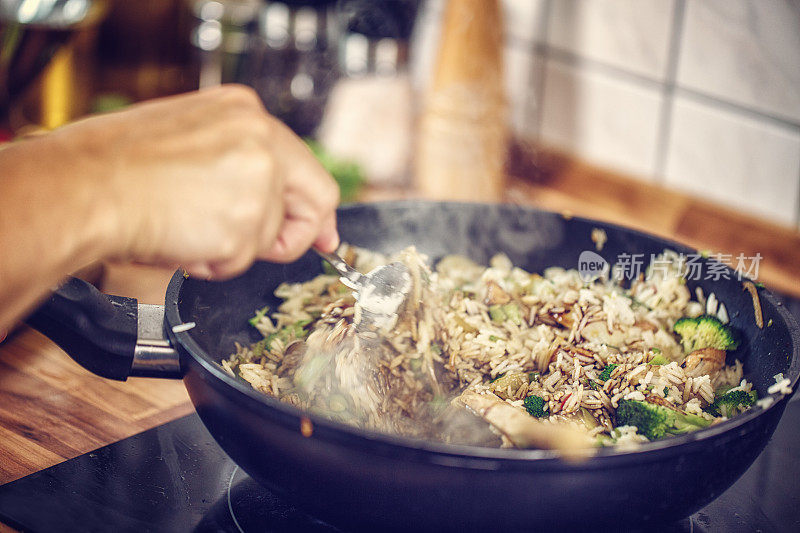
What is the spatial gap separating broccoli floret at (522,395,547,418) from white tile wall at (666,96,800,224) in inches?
42.2

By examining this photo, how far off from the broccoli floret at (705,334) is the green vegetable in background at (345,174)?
42.1 inches

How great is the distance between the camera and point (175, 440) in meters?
1.10

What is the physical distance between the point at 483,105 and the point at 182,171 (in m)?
1.47

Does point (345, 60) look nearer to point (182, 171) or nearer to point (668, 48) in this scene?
point (668, 48)

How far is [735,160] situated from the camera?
183 centimetres

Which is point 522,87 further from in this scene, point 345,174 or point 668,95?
point 345,174

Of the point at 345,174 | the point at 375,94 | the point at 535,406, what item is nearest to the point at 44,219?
the point at 535,406

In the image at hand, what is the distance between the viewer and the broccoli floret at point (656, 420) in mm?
915

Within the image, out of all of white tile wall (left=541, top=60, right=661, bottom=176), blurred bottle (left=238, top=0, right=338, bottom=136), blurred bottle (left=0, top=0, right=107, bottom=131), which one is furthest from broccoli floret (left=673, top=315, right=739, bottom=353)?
blurred bottle (left=0, top=0, right=107, bottom=131)

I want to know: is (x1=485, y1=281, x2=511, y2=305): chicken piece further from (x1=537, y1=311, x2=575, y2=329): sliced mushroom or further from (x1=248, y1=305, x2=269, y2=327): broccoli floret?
(x1=248, y1=305, x2=269, y2=327): broccoli floret

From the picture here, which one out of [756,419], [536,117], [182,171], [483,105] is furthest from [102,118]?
[536,117]

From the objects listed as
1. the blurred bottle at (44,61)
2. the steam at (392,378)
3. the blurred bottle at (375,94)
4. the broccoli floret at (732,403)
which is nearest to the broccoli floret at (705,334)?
the broccoli floret at (732,403)

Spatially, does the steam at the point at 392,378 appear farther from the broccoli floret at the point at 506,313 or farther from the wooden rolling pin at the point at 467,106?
the wooden rolling pin at the point at 467,106

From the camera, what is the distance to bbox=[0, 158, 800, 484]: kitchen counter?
1120 millimetres
